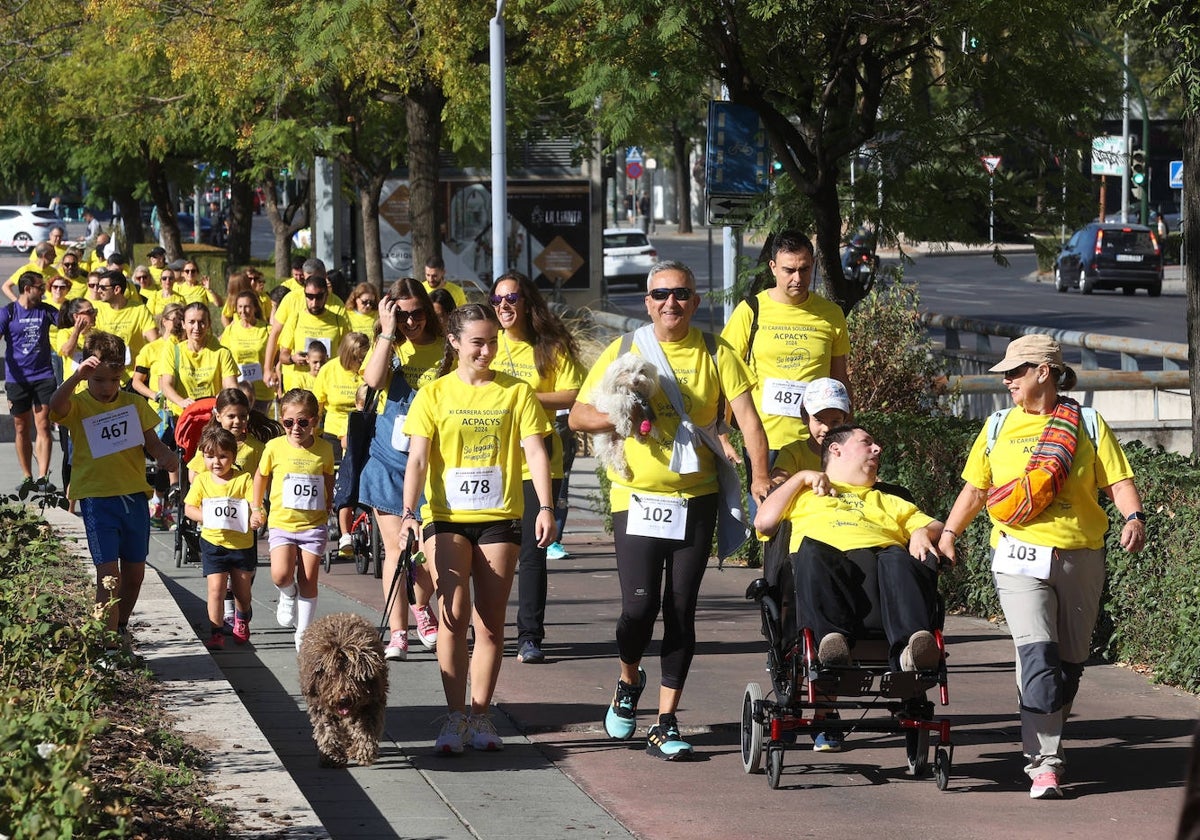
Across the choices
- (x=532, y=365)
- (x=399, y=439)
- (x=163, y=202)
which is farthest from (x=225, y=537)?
(x=163, y=202)

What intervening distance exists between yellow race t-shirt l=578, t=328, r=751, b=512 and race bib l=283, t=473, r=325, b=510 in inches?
95.8

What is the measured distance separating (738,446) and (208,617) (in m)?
4.07

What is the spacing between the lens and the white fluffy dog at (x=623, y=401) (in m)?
7.51

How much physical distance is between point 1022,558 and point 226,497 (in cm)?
465

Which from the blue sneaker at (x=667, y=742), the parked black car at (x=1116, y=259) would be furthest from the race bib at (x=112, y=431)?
the parked black car at (x=1116, y=259)

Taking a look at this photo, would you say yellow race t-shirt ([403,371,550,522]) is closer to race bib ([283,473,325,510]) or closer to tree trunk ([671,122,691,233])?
race bib ([283,473,325,510])

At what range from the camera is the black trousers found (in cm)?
705

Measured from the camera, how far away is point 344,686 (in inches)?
277

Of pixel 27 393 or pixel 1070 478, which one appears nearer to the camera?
pixel 1070 478

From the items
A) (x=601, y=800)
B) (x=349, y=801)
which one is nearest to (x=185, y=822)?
(x=349, y=801)

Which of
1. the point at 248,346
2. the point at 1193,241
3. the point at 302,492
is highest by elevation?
the point at 1193,241

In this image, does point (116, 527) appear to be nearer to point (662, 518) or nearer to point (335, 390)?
point (662, 518)

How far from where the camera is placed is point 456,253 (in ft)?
111

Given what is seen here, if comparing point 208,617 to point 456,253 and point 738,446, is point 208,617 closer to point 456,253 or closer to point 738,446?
point 738,446
